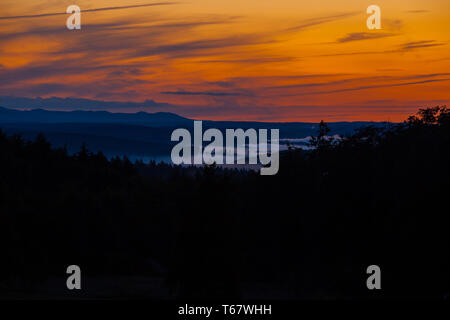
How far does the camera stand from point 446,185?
3189cm

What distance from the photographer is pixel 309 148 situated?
150 ft

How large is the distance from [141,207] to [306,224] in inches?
1001

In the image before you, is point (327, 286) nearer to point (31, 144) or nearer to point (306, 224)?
point (306, 224)

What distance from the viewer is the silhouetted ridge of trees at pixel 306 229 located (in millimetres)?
23547

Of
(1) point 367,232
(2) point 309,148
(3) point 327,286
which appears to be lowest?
(3) point 327,286

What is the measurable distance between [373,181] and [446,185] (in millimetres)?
4903

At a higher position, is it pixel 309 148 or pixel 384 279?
pixel 309 148

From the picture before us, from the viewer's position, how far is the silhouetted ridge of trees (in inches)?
927

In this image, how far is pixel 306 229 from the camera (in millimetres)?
35094
